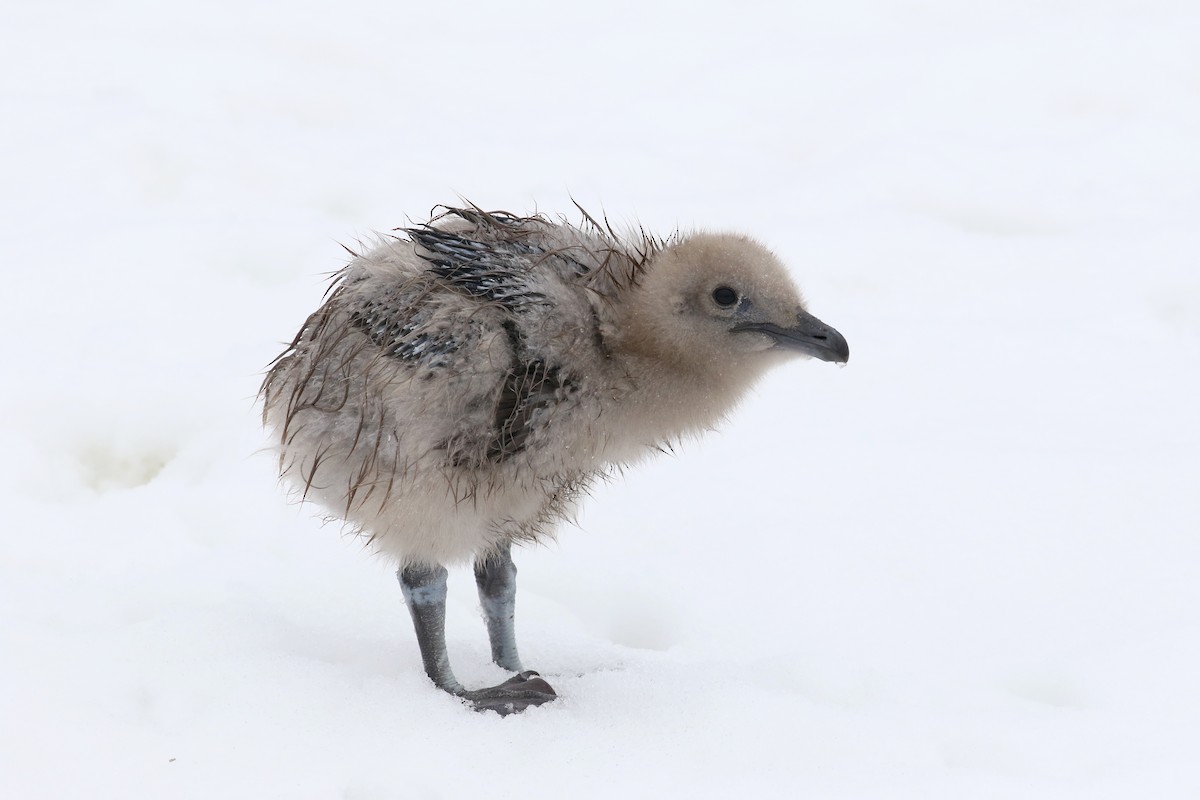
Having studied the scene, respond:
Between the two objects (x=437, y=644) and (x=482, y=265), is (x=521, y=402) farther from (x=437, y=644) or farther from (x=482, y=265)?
(x=437, y=644)

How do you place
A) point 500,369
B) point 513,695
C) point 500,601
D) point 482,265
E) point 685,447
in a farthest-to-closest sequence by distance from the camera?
point 685,447 < point 500,601 < point 513,695 < point 482,265 < point 500,369

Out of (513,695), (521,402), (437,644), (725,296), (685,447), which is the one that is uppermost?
(685,447)

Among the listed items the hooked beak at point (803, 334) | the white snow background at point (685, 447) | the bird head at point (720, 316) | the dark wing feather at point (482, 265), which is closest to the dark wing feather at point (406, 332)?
the dark wing feather at point (482, 265)

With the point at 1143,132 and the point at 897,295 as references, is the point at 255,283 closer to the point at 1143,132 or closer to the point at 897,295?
the point at 897,295

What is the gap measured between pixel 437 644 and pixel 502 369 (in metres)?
0.90

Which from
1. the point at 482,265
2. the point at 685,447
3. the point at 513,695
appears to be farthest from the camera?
the point at 685,447

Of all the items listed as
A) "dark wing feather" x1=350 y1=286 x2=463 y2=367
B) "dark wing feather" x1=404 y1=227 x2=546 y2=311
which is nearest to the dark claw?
"dark wing feather" x1=350 y1=286 x2=463 y2=367

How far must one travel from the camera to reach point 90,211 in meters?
6.65

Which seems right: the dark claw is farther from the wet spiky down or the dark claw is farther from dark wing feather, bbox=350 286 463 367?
dark wing feather, bbox=350 286 463 367

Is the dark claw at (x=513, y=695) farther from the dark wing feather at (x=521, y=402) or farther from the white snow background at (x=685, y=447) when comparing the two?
the dark wing feather at (x=521, y=402)

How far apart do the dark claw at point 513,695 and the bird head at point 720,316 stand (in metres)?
0.99

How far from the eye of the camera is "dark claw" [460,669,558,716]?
3488mm

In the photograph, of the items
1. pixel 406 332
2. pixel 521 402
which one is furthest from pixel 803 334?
pixel 406 332

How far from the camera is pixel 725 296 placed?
3367mm
